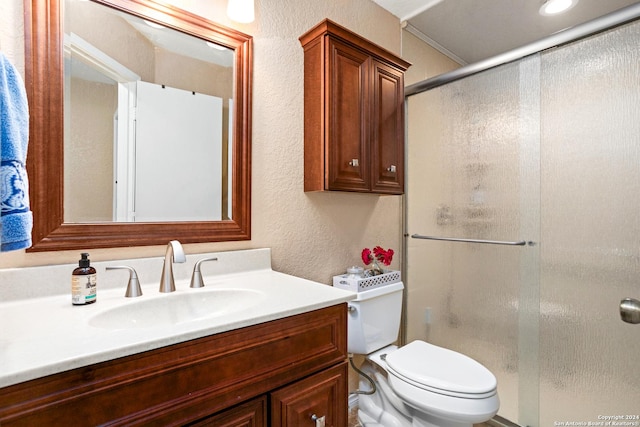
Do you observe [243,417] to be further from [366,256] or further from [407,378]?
[366,256]

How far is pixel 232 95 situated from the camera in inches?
53.0

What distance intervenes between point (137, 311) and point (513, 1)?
92.8 inches

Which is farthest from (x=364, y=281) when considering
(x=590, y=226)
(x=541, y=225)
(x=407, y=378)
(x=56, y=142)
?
(x=56, y=142)

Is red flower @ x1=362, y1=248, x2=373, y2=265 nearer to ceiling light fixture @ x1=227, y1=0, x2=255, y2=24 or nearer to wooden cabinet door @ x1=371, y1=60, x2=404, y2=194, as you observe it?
wooden cabinet door @ x1=371, y1=60, x2=404, y2=194

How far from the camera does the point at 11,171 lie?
0.63 meters

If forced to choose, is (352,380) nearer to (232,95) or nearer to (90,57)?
(232,95)

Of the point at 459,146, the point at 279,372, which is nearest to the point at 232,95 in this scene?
the point at 279,372

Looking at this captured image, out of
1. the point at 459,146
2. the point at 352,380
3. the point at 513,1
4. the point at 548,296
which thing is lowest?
the point at 352,380

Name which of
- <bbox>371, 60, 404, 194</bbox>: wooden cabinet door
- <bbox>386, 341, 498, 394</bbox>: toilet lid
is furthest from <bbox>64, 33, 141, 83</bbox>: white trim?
<bbox>386, 341, 498, 394</bbox>: toilet lid

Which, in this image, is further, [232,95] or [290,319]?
[232,95]

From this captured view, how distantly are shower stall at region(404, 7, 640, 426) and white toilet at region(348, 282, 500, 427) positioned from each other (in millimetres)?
418

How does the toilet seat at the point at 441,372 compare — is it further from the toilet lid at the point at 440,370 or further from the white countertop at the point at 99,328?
the white countertop at the point at 99,328

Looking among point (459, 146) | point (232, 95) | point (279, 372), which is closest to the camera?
point (279, 372)

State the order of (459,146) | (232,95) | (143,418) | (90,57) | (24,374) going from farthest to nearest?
(459,146)
(232,95)
(90,57)
(143,418)
(24,374)
